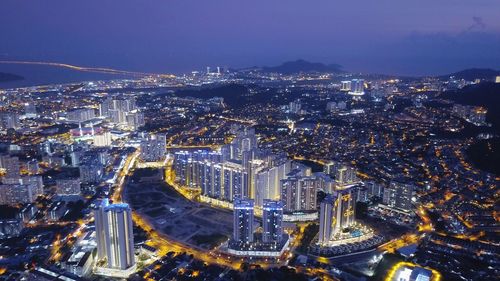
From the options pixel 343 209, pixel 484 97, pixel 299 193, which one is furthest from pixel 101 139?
pixel 484 97

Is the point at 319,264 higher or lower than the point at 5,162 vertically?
lower

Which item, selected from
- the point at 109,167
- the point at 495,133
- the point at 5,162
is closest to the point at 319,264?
the point at 109,167

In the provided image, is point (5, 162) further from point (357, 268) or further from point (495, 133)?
point (495, 133)

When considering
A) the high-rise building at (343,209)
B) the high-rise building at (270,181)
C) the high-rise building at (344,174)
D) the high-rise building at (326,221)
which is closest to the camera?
the high-rise building at (326,221)

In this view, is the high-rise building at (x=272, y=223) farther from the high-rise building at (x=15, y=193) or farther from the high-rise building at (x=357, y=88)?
the high-rise building at (x=357, y=88)

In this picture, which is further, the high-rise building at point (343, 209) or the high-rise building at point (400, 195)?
the high-rise building at point (400, 195)

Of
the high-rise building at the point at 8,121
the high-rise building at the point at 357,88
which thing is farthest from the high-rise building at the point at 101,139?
the high-rise building at the point at 357,88

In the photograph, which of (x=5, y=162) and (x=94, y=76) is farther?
(x=94, y=76)
